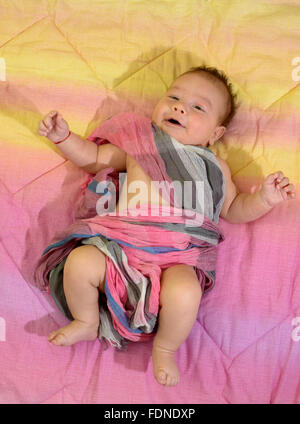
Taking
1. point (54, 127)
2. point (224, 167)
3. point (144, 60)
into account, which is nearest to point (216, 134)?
point (224, 167)

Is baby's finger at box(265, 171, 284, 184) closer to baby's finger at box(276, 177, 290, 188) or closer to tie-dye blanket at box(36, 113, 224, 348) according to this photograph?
baby's finger at box(276, 177, 290, 188)

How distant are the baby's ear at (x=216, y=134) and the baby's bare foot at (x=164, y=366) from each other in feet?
1.98

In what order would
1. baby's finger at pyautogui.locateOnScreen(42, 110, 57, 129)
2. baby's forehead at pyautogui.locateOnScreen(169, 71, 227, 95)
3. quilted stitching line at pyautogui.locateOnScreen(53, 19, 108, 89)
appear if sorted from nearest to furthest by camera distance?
baby's finger at pyautogui.locateOnScreen(42, 110, 57, 129) < baby's forehead at pyautogui.locateOnScreen(169, 71, 227, 95) < quilted stitching line at pyautogui.locateOnScreen(53, 19, 108, 89)

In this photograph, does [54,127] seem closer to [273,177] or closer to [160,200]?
[160,200]

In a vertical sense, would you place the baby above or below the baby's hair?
below

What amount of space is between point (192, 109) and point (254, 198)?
0.30 meters

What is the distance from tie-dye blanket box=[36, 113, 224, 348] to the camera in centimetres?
129

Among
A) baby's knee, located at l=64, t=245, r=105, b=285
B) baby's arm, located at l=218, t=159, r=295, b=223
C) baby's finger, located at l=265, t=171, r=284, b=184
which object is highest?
baby's finger, located at l=265, t=171, r=284, b=184

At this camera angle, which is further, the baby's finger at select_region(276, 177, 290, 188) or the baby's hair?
the baby's hair

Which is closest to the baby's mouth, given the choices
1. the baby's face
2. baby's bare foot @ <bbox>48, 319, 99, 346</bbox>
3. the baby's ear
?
the baby's face

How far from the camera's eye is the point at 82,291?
126 cm

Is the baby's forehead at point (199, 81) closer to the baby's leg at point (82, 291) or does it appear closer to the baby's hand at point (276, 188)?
the baby's hand at point (276, 188)

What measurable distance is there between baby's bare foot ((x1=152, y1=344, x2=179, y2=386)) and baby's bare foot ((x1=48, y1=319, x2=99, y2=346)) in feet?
0.57

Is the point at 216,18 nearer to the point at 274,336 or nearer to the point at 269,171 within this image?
the point at 269,171
